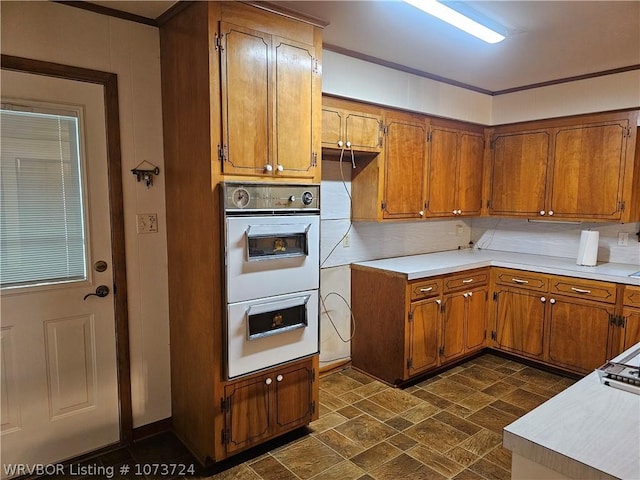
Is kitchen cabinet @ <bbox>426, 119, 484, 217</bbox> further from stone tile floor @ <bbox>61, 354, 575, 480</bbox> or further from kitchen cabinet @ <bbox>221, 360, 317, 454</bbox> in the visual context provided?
kitchen cabinet @ <bbox>221, 360, 317, 454</bbox>

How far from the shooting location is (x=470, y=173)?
4.08 m

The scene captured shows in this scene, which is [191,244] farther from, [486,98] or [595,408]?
[486,98]

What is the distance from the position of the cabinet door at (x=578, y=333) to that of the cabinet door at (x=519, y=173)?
0.94 meters

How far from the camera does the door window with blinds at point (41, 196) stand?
209 cm

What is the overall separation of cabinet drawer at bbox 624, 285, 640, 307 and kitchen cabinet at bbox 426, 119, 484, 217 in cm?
144

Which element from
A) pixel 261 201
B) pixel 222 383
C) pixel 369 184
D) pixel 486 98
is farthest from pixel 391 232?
pixel 222 383

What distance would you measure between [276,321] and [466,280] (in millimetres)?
1992

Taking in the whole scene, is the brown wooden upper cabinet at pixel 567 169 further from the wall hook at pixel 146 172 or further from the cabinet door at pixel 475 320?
the wall hook at pixel 146 172

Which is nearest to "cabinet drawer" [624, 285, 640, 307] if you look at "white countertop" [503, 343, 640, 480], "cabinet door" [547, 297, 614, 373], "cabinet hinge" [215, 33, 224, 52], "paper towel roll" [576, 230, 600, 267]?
"cabinet door" [547, 297, 614, 373]

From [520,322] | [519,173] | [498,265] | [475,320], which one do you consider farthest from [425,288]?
[519,173]

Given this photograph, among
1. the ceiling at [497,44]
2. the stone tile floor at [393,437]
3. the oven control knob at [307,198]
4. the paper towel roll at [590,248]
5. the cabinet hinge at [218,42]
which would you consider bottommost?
the stone tile floor at [393,437]

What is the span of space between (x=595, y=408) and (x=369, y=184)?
7.95 ft

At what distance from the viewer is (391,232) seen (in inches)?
152

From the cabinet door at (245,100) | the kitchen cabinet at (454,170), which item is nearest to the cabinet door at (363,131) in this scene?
the kitchen cabinet at (454,170)
